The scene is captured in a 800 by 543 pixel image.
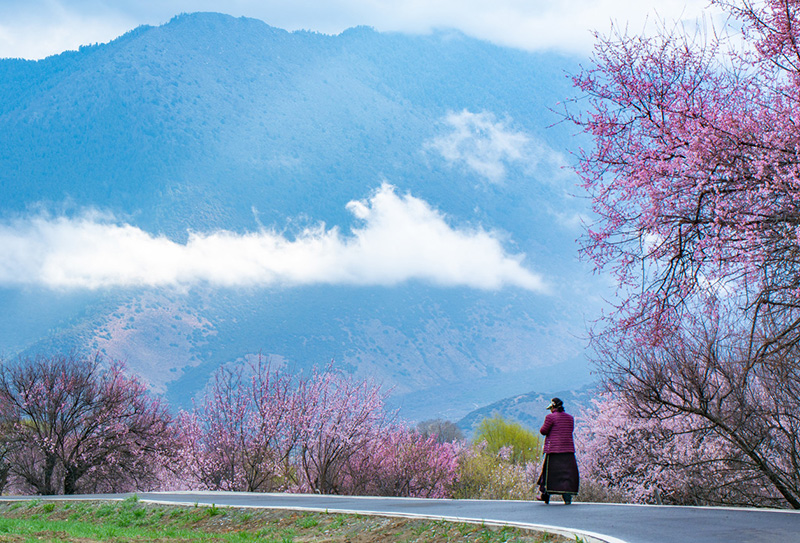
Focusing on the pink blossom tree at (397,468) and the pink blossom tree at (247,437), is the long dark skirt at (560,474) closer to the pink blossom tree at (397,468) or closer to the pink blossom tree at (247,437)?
the pink blossom tree at (247,437)

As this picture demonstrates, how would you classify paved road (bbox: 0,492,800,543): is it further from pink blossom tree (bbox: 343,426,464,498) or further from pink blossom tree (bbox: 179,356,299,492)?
pink blossom tree (bbox: 343,426,464,498)

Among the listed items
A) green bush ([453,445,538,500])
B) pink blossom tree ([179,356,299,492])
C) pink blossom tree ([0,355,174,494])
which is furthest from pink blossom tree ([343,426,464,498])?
pink blossom tree ([0,355,174,494])

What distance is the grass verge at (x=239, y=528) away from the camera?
34.5 feet

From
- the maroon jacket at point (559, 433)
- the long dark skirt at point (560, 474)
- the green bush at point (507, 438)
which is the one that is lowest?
the long dark skirt at point (560, 474)

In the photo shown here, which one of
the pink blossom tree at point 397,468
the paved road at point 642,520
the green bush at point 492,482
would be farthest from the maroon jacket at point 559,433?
the green bush at point 492,482

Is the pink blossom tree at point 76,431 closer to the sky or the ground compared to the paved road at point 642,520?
closer to the sky

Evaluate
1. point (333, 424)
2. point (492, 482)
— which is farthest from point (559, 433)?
point (492, 482)

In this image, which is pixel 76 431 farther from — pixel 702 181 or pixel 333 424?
pixel 702 181

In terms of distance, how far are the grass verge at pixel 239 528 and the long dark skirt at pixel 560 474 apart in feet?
10.1

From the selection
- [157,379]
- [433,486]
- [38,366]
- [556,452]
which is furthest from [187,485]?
[157,379]

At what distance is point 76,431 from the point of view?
38594 mm

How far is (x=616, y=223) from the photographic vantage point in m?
10.6

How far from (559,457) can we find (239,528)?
6.22 meters

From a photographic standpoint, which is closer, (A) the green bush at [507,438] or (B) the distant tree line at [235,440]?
(B) the distant tree line at [235,440]
